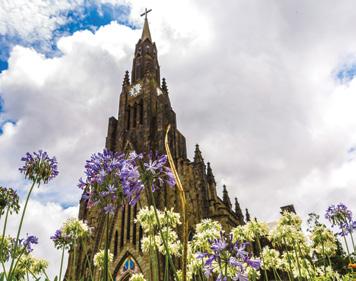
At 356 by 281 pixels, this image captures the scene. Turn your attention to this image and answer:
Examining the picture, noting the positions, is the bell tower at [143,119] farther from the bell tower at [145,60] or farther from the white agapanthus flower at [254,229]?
the white agapanthus flower at [254,229]

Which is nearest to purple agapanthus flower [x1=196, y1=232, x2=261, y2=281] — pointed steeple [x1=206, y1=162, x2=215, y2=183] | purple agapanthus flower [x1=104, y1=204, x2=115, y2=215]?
purple agapanthus flower [x1=104, y1=204, x2=115, y2=215]

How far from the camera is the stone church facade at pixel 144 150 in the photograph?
2252cm

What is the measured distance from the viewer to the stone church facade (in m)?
22.5

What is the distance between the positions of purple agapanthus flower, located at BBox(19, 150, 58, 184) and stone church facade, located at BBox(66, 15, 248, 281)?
12681 millimetres

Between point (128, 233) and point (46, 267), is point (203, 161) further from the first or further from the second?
point (46, 267)

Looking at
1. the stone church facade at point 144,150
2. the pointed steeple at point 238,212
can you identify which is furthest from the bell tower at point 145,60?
the pointed steeple at point 238,212

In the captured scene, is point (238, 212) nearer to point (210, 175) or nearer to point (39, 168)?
point (210, 175)

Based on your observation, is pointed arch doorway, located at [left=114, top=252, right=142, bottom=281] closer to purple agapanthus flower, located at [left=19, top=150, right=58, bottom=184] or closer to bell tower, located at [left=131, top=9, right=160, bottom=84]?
purple agapanthus flower, located at [left=19, top=150, right=58, bottom=184]

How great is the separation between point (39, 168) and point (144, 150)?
23.5m

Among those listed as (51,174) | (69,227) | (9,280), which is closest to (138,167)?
(9,280)

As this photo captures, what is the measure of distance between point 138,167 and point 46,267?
16.2 ft

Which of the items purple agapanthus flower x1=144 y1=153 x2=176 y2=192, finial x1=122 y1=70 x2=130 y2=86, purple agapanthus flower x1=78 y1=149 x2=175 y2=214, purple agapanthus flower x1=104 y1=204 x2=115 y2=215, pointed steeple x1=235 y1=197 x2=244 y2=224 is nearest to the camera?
purple agapanthus flower x1=104 y1=204 x2=115 y2=215

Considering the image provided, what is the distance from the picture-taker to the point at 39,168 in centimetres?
425

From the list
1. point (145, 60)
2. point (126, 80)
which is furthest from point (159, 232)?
point (145, 60)
